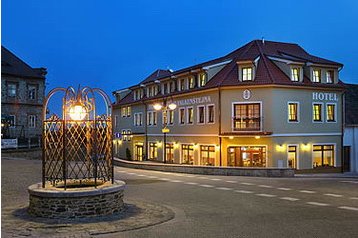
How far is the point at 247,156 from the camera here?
32.6 m

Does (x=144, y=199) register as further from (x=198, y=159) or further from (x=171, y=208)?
(x=198, y=159)

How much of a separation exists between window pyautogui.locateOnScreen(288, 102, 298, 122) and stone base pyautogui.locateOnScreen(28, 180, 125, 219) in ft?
78.2

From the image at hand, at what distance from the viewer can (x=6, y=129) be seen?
156ft

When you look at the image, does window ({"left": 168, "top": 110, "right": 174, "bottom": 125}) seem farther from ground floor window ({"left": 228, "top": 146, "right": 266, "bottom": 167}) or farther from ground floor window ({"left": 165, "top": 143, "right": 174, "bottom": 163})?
ground floor window ({"left": 228, "top": 146, "right": 266, "bottom": 167})

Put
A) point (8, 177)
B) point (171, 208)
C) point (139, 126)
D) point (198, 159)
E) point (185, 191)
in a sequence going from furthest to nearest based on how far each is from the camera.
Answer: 1. point (139, 126)
2. point (198, 159)
3. point (8, 177)
4. point (185, 191)
5. point (171, 208)

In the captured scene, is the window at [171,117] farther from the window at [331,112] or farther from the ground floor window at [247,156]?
the window at [331,112]

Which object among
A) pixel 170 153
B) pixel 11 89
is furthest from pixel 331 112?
pixel 11 89

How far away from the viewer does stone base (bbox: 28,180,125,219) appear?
11016 mm

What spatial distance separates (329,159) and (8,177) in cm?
2446

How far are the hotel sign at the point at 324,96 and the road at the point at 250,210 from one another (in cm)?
1563

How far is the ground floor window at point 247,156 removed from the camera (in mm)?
32219

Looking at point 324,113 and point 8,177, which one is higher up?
point 324,113

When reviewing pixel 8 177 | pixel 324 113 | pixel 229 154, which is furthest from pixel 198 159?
pixel 8 177

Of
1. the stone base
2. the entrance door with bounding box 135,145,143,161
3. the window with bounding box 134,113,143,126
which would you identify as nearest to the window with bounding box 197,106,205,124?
the window with bounding box 134,113,143,126
